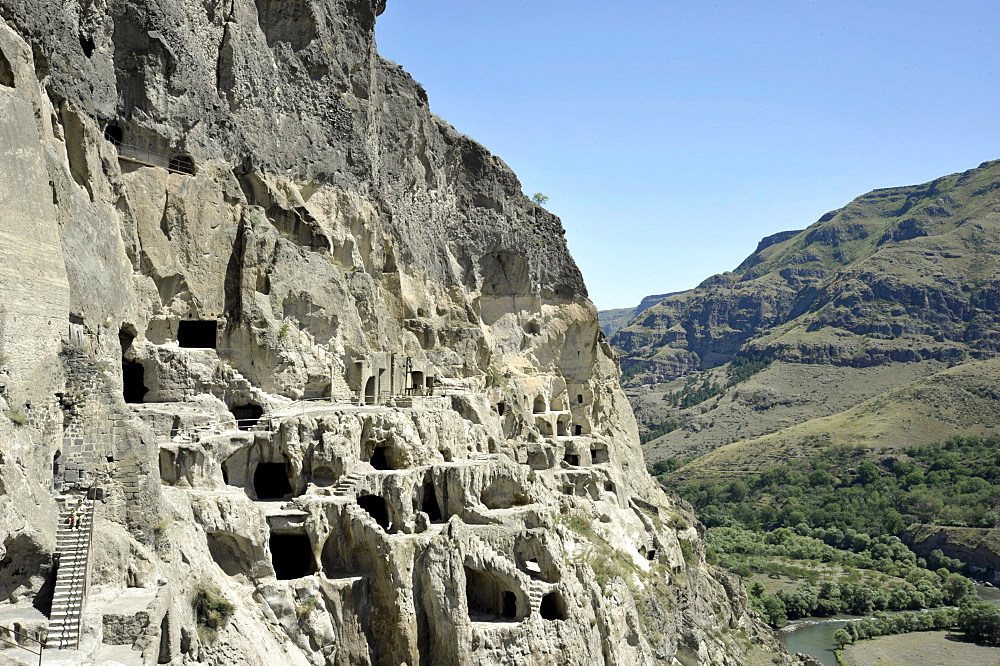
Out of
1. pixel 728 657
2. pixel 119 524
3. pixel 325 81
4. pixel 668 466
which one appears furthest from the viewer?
pixel 668 466

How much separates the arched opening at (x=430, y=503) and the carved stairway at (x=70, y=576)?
51.2ft

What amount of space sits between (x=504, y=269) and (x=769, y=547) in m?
66.9

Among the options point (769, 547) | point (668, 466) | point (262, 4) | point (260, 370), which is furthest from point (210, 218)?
point (668, 466)

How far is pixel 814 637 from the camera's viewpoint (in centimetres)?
8800

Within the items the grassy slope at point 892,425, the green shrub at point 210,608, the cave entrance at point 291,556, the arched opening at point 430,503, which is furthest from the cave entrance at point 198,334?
the grassy slope at point 892,425

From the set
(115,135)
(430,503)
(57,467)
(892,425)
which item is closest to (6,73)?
(115,135)

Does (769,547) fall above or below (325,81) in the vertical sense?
below

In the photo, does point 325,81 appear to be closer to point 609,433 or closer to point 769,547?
point 609,433

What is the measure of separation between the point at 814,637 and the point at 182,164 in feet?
231

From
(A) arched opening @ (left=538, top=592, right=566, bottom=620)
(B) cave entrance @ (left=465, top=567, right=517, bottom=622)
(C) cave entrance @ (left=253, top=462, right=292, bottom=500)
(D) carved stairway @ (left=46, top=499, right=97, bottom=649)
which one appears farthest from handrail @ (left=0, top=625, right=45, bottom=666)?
(A) arched opening @ (left=538, top=592, right=566, bottom=620)

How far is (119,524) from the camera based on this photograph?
26.9 meters

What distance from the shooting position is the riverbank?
78625 mm

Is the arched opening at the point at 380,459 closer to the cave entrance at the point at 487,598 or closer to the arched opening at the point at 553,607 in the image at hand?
the cave entrance at the point at 487,598

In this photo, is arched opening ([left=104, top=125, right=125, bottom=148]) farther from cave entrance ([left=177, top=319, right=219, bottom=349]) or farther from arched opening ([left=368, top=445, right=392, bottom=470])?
arched opening ([left=368, top=445, right=392, bottom=470])
